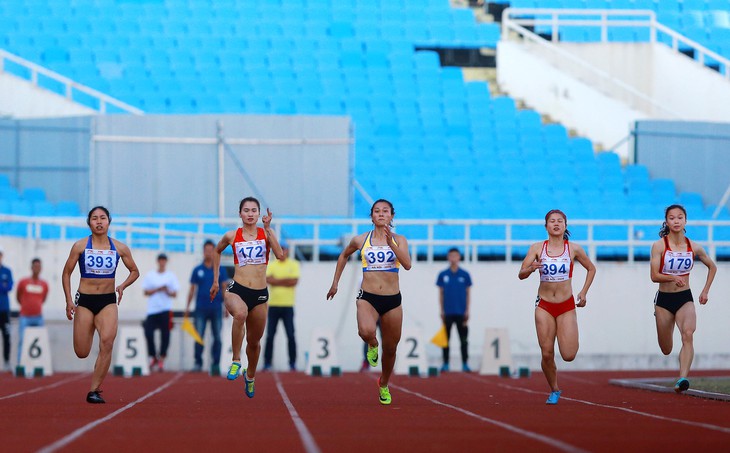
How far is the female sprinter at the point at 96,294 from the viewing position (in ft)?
50.0

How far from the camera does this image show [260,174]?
30.4m

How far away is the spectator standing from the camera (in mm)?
24312

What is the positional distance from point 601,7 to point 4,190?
59.3 feet

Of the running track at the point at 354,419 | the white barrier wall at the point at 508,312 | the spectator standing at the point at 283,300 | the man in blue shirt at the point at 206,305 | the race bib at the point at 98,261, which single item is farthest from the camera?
the white barrier wall at the point at 508,312

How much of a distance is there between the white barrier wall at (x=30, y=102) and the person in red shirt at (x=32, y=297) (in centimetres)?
1016

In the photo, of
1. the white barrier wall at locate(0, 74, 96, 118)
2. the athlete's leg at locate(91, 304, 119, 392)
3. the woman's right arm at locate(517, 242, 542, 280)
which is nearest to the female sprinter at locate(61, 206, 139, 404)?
the athlete's leg at locate(91, 304, 119, 392)

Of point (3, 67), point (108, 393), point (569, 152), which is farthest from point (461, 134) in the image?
point (108, 393)

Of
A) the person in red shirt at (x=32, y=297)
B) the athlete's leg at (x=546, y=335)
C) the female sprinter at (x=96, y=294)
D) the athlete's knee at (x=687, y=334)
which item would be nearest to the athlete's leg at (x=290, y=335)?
the person in red shirt at (x=32, y=297)

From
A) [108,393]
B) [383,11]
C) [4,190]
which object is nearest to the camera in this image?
[108,393]

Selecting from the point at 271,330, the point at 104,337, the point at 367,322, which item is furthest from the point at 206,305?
the point at 367,322

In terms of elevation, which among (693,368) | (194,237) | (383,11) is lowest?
(693,368)

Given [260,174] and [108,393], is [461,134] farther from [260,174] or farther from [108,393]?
[108,393]

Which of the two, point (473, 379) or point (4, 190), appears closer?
point (473, 379)

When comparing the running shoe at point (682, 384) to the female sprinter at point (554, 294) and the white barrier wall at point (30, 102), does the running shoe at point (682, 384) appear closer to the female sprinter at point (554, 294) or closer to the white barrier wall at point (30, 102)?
the female sprinter at point (554, 294)
